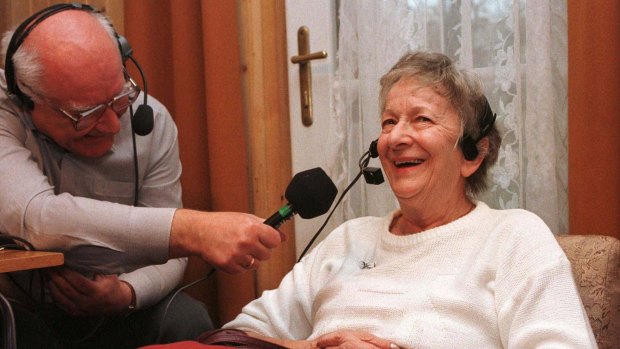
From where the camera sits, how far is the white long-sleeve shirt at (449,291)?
123 cm

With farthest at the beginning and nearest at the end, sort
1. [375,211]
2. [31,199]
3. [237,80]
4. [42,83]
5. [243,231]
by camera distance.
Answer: [237,80] → [375,211] → [42,83] → [31,199] → [243,231]

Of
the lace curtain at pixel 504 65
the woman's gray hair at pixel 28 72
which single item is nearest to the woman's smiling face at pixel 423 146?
the lace curtain at pixel 504 65

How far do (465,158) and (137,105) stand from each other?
37.7 inches

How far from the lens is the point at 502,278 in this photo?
132cm

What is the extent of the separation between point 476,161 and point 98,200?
2.99 feet

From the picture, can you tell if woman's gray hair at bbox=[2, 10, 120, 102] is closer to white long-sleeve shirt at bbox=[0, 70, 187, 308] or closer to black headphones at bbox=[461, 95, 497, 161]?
white long-sleeve shirt at bbox=[0, 70, 187, 308]

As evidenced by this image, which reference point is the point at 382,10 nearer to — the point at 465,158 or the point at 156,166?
the point at 465,158

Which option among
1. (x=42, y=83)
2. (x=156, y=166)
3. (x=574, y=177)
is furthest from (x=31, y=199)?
(x=574, y=177)

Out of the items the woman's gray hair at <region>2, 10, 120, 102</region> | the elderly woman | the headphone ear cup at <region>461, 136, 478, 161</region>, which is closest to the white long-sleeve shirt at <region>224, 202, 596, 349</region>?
the elderly woman

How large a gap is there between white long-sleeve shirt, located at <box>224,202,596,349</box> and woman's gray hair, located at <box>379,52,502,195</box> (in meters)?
0.19

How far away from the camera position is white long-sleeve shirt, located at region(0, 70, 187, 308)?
1.42 metres

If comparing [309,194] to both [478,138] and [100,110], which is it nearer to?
[478,138]

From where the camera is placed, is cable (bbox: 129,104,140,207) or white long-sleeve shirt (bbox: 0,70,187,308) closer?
white long-sleeve shirt (bbox: 0,70,187,308)

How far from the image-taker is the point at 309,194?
1.25 m
